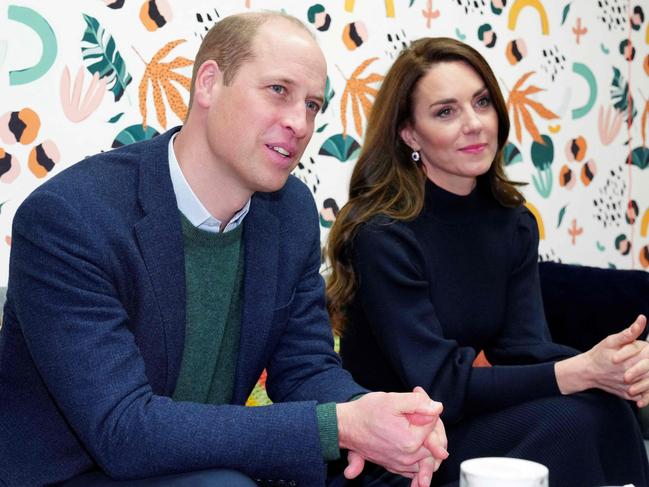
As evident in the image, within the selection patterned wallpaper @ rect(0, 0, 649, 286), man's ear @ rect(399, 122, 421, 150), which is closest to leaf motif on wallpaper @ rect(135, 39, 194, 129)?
patterned wallpaper @ rect(0, 0, 649, 286)

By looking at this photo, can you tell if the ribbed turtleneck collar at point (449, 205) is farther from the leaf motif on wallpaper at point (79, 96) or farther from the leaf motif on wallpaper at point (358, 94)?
the leaf motif on wallpaper at point (79, 96)

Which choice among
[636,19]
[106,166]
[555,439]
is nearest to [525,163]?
[636,19]

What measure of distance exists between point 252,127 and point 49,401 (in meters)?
0.57

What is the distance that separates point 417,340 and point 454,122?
1.94ft

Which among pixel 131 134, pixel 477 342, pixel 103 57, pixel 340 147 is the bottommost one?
pixel 477 342

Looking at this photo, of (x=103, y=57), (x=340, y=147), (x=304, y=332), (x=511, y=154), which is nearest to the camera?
(x=304, y=332)

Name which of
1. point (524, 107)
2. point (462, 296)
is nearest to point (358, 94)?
point (524, 107)

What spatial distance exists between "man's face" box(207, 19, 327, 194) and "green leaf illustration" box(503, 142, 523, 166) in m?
1.73

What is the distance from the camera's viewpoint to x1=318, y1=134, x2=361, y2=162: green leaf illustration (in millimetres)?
2703

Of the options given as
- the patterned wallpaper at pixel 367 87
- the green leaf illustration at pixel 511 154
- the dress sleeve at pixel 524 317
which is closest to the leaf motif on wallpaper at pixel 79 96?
the patterned wallpaper at pixel 367 87

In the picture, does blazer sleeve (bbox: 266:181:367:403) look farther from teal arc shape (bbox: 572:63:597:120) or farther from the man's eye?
teal arc shape (bbox: 572:63:597:120)

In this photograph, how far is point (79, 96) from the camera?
224 centimetres

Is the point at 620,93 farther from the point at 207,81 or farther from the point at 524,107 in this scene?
the point at 207,81

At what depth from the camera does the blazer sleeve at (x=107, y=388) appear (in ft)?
4.17
